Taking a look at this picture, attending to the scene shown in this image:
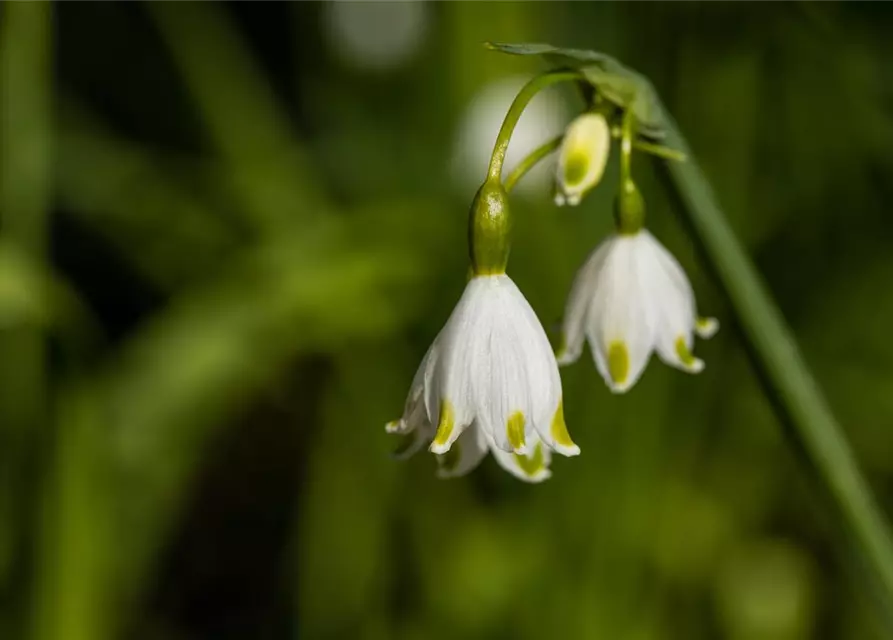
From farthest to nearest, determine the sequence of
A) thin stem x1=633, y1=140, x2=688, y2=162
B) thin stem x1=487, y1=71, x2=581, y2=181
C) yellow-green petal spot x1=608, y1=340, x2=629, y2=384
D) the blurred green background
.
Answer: the blurred green background
yellow-green petal spot x1=608, y1=340, x2=629, y2=384
thin stem x1=633, y1=140, x2=688, y2=162
thin stem x1=487, y1=71, x2=581, y2=181

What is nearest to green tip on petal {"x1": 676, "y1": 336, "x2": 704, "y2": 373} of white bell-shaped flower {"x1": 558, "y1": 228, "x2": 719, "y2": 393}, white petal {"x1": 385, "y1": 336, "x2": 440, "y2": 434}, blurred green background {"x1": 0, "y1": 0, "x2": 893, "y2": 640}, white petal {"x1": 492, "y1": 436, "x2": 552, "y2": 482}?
white bell-shaped flower {"x1": 558, "y1": 228, "x2": 719, "y2": 393}

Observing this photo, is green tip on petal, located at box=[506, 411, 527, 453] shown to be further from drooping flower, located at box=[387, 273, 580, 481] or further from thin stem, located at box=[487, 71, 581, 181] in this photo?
thin stem, located at box=[487, 71, 581, 181]

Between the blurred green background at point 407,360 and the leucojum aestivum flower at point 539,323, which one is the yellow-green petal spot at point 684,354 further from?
the blurred green background at point 407,360

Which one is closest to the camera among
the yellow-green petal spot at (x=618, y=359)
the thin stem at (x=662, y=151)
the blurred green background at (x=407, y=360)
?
the thin stem at (x=662, y=151)

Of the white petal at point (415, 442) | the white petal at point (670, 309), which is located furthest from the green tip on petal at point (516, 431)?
the white petal at point (670, 309)

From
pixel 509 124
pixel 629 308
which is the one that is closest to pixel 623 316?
pixel 629 308

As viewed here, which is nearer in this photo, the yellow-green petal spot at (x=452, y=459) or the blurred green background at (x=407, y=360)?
the yellow-green petal spot at (x=452, y=459)

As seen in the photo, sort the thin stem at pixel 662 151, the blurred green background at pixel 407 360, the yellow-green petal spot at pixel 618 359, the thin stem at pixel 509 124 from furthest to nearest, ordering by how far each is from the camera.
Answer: the blurred green background at pixel 407 360 < the yellow-green petal spot at pixel 618 359 < the thin stem at pixel 662 151 < the thin stem at pixel 509 124
